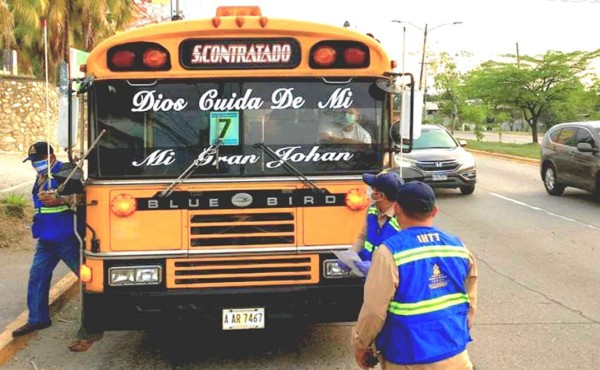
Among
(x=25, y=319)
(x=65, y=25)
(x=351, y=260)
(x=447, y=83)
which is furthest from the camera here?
(x=447, y=83)

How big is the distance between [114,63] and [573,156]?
12369mm

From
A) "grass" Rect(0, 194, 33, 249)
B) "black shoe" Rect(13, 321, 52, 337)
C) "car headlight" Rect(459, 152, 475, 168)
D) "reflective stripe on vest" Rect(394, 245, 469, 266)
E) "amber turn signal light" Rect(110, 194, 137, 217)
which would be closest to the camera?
"reflective stripe on vest" Rect(394, 245, 469, 266)

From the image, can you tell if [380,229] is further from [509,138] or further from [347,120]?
[509,138]

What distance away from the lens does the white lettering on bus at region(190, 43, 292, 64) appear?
497 cm

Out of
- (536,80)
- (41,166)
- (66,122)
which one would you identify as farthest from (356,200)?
(536,80)

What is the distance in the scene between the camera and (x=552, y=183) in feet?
51.8

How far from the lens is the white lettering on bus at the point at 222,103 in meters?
4.98

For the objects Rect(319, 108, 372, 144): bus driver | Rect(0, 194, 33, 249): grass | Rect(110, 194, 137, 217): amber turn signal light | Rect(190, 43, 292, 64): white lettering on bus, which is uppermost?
Rect(190, 43, 292, 64): white lettering on bus

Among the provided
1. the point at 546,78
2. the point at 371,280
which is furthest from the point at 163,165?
the point at 546,78

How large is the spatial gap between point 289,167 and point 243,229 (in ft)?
1.94

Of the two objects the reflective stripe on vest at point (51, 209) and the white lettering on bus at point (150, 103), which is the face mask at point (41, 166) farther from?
the white lettering on bus at point (150, 103)

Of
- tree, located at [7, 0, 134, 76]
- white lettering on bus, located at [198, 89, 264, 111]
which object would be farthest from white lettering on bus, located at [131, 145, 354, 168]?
tree, located at [7, 0, 134, 76]

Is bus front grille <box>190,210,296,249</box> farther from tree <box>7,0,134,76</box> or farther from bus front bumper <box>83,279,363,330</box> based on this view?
tree <box>7,0,134,76</box>

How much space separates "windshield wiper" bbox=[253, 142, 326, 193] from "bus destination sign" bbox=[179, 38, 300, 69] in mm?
616
